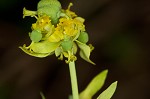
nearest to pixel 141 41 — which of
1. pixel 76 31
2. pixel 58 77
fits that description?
pixel 58 77

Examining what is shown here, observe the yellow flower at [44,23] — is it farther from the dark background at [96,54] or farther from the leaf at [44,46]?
the dark background at [96,54]

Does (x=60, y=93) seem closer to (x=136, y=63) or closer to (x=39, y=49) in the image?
(x=136, y=63)

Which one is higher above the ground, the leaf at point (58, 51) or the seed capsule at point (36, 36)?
the seed capsule at point (36, 36)

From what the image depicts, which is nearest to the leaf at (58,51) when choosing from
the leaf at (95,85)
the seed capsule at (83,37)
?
the seed capsule at (83,37)

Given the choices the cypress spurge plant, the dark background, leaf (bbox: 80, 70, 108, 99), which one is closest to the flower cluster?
the cypress spurge plant

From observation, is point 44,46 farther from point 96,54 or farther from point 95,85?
point 96,54
